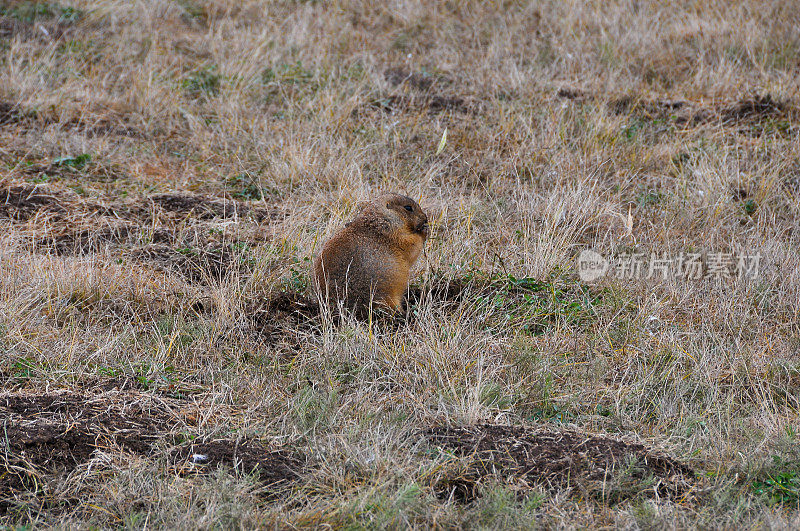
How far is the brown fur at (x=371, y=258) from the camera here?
165 inches

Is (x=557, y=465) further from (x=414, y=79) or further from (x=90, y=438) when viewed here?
(x=414, y=79)

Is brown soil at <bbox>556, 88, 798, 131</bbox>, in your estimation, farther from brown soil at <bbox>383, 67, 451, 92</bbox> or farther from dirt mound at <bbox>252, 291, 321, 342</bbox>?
dirt mound at <bbox>252, 291, 321, 342</bbox>

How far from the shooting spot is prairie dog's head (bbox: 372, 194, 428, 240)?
171 inches

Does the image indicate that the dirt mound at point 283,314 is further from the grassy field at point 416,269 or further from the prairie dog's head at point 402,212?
the prairie dog's head at point 402,212

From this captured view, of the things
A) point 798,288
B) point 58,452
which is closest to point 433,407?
point 58,452

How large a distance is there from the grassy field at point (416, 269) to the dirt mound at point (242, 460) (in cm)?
2

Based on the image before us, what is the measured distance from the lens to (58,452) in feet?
10.3

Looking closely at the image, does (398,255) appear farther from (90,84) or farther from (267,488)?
(90,84)

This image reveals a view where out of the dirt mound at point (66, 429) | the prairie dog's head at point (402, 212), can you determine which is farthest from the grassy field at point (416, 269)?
the prairie dog's head at point (402, 212)

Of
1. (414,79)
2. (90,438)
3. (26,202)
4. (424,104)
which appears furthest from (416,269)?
(414,79)

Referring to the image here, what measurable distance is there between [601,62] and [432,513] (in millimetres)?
6223

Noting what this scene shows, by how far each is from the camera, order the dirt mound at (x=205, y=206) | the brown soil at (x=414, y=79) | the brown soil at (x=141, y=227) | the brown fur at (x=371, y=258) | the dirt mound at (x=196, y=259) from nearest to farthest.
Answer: the brown fur at (x=371, y=258), the dirt mound at (x=196, y=259), the brown soil at (x=141, y=227), the dirt mound at (x=205, y=206), the brown soil at (x=414, y=79)

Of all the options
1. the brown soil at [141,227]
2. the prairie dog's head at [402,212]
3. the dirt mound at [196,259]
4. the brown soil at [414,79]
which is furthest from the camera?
the brown soil at [414,79]

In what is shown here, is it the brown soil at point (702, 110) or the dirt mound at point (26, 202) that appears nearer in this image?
the dirt mound at point (26, 202)
